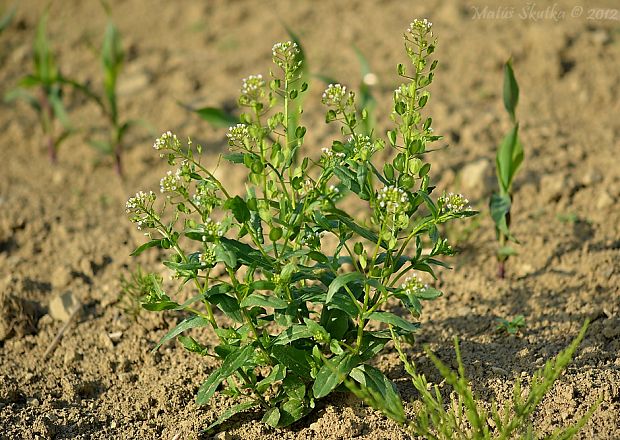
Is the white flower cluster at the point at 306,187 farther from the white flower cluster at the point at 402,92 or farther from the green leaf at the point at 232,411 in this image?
the green leaf at the point at 232,411

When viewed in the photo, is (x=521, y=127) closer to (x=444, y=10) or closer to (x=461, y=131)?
(x=461, y=131)

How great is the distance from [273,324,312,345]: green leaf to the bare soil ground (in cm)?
39

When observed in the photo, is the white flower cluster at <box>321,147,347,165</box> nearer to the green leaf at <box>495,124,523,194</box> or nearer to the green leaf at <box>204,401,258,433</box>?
the green leaf at <box>204,401,258,433</box>

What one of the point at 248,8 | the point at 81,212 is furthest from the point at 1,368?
the point at 248,8

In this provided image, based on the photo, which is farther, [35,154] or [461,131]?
[35,154]

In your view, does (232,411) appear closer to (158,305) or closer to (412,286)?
(158,305)

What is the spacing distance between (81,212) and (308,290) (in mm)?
2339

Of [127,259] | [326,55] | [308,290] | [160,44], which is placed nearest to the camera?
[308,290]

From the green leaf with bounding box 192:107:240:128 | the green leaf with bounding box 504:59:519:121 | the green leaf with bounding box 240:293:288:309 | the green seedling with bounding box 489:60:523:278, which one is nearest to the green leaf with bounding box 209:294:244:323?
the green leaf with bounding box 240:293:288:309

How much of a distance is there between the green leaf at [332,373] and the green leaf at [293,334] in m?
0.12

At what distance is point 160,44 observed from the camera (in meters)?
6.27

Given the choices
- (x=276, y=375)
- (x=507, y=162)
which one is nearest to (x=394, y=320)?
(x=276, y=375)

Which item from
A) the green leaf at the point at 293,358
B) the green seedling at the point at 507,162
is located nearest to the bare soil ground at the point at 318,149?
the green leaf at the point at 293,358

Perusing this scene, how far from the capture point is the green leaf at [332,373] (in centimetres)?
256
